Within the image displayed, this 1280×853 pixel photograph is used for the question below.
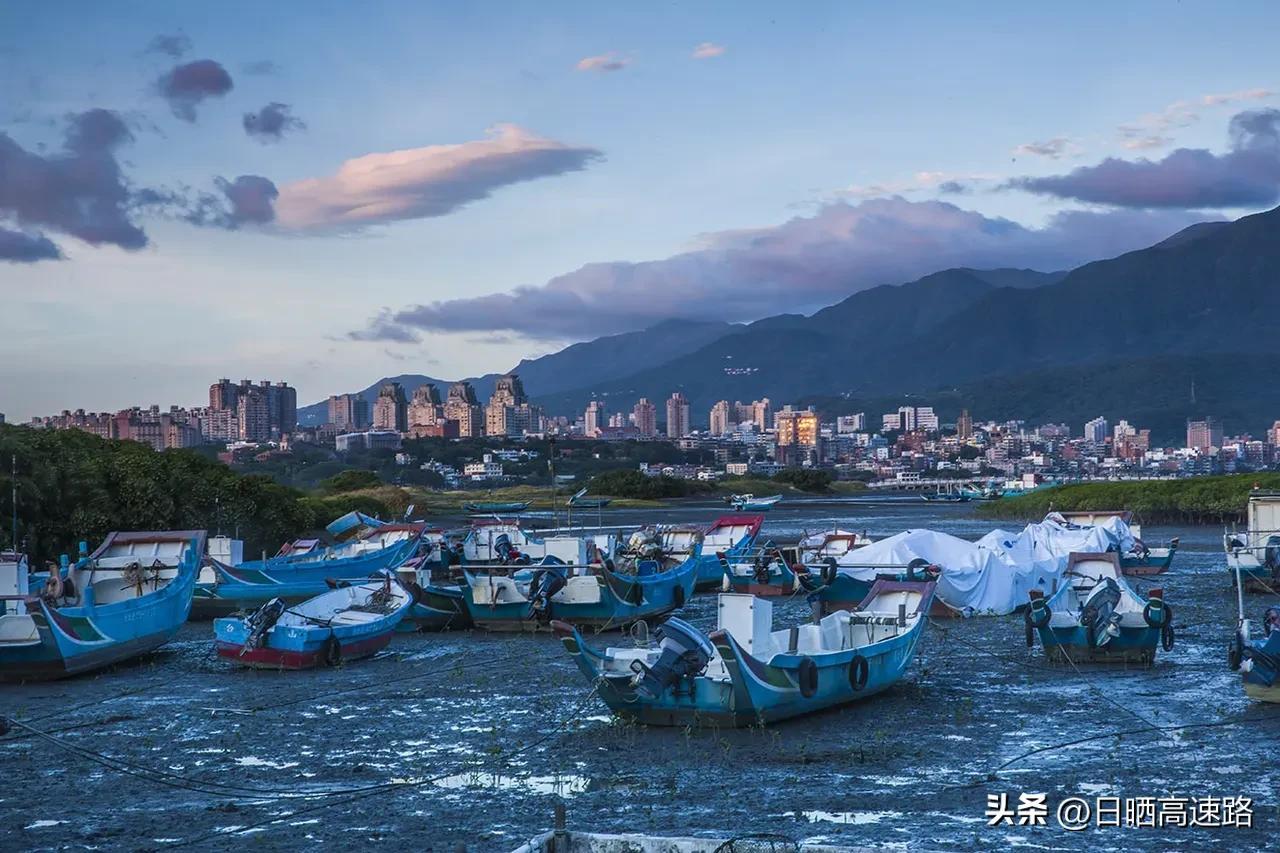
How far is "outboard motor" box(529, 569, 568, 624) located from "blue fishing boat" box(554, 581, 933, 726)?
10.6 m

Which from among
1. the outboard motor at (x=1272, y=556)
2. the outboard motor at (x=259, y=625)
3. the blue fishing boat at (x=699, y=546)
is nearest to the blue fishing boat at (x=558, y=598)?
the blue fishing boat at (x=699, y=546)

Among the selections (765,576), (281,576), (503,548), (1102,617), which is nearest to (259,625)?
(503,548)

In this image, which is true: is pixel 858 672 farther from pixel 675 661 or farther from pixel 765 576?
pixel 765 576

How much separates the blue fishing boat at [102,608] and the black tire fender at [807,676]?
12679 mm

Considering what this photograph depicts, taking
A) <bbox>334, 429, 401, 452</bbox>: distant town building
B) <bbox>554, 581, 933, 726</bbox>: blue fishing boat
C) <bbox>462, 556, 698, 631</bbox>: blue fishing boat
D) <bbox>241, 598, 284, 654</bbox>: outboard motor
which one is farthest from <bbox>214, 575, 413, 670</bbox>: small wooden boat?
<bbox>334, 429, 401, 452</bbox>: distant town building

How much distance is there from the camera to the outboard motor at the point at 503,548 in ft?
115

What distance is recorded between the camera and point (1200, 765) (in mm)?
16109

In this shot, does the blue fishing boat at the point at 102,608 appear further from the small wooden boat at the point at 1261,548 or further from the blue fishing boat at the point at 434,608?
the small wooden boat at the point at 1261,548

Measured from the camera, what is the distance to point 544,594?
99.9ft

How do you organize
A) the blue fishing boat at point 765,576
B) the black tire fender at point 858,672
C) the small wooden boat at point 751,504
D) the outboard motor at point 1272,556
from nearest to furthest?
the black tire fender at point 858,672 → the outboard motor at point 1272,556 → the blue fishing boat at point 765,576 → the small wooden boat at point 751,504

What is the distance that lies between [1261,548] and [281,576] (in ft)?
79.5

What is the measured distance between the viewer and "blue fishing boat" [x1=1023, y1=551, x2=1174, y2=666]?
23.7 meters

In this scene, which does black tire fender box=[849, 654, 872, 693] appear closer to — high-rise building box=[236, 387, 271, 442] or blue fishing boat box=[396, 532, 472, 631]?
blue fishing boat box=[396, 532, 472, 631]

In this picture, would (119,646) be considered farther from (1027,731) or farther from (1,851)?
(1027,731)
